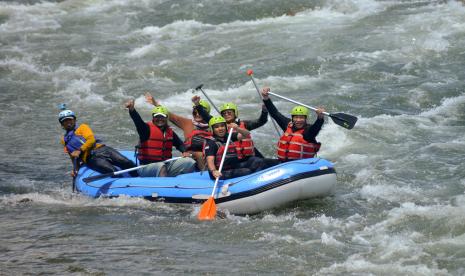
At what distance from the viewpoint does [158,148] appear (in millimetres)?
10539

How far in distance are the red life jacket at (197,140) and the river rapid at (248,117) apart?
102 cm

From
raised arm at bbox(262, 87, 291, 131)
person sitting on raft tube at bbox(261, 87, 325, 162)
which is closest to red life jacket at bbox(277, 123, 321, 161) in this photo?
person sitting on raft tube at bbox(261, 87, 325, 162)

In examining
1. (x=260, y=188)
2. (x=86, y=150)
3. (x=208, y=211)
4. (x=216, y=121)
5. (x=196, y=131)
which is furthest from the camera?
(x=196, y=131)

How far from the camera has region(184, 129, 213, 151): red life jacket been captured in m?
10.6

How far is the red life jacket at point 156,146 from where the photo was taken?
34.4ft

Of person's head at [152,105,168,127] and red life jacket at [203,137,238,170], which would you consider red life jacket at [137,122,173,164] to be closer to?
person's head at [152,105,168,127]

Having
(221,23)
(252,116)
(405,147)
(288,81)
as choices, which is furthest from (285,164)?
(221,23)

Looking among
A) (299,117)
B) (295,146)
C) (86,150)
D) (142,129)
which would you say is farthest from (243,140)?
(86,150)

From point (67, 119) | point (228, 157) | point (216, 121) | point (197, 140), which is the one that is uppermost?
point (67, 119)

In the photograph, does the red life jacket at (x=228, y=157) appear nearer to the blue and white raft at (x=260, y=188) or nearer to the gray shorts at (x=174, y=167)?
the blue and white raft at (x=260, y=188)

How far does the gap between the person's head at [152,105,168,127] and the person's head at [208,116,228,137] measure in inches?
29.7

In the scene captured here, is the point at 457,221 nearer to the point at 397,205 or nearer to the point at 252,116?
the point at 397,205

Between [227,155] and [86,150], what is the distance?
1903 mm

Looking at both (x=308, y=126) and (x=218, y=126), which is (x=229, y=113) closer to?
(x=218, y=126)
